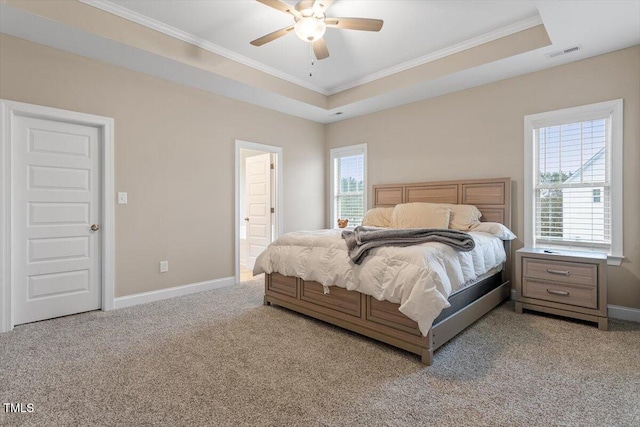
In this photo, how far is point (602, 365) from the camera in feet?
7.25

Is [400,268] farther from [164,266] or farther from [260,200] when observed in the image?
[260,200]

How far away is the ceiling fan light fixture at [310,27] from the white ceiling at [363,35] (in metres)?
0.53

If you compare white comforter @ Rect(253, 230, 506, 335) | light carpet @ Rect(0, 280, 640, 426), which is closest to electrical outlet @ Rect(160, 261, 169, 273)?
light carpet @ Rect(0, 280, 640, 426)

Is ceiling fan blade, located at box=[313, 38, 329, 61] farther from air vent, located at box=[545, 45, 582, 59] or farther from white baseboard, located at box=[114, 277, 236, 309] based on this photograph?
white baseboard, located at box=[114, 277, 236, 309]

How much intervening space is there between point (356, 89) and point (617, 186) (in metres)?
3.24

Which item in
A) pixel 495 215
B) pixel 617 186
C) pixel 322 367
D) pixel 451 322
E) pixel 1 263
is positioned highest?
pixel 617 186

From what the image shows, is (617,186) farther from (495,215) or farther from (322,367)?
(322,367)

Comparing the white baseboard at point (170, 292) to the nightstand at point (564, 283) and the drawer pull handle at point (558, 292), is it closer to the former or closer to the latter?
the nightstand at point (564, 283)

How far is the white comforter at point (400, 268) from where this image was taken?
2.17 m

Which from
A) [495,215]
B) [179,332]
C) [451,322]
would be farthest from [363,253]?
[495,215]

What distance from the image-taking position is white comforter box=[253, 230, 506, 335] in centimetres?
217

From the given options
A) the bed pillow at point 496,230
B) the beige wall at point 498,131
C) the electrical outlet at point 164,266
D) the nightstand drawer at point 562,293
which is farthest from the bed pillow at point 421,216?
the electrical outlet at point 164,266

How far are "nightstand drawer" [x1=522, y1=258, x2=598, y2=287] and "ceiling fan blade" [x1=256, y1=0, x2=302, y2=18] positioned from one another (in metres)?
3.11

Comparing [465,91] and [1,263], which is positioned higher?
[465,91]
